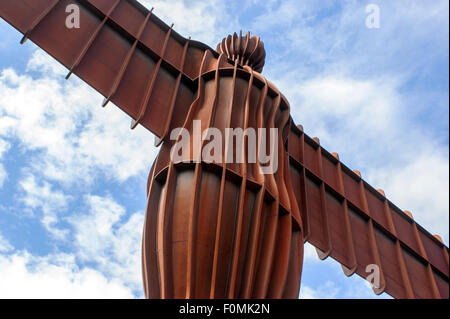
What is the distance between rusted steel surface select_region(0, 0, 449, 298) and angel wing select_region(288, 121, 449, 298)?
5cm

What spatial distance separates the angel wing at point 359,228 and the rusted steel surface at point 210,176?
5cm

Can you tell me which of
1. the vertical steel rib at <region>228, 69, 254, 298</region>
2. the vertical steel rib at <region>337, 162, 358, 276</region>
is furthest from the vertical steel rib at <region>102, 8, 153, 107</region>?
the vertical steel rib at <region>337, 162, 358, 276</region>

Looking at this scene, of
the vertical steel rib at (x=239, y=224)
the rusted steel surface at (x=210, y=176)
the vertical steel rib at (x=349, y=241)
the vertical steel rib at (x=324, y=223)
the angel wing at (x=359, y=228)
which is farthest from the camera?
the angel wing at (x=359, y=228)

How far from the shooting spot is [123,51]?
39.1 ft

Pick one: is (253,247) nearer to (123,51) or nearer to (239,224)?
(239,224)

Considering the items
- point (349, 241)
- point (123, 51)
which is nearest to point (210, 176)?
point (123, 51)

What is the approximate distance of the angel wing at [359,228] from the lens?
14.8 meters

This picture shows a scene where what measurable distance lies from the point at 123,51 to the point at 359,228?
9.61m

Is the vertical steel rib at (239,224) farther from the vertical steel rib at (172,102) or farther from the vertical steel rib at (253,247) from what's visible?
the vertical steel rib at (172,102)

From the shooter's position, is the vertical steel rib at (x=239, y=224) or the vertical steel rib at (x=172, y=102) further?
the vertical steel rib at (x=172, y=102)

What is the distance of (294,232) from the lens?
10.6m

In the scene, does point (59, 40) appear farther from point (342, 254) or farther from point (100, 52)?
point (342, 254)
